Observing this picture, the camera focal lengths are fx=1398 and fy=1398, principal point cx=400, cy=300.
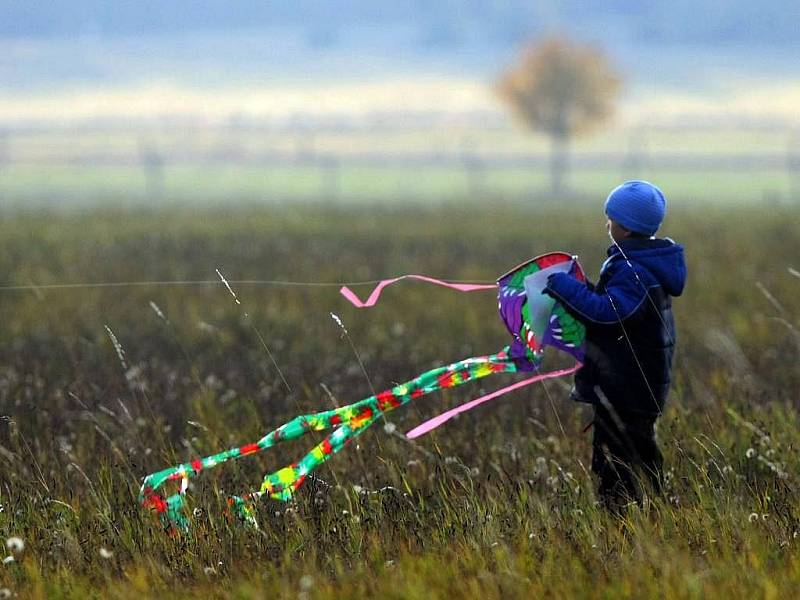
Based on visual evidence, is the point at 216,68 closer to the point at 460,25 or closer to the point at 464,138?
the point at 460,25

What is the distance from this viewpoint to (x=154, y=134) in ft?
274

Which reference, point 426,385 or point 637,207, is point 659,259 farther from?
point 426,385

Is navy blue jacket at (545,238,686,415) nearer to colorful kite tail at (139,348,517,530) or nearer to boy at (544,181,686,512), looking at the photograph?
boy at (544,181,686,512)

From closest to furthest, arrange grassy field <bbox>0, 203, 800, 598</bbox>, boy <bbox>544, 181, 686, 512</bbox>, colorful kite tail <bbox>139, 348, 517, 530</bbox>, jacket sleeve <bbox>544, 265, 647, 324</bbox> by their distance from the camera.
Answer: grassy field <bbox>0, 203, 800, 598</bbox>
colorful kite tail <bbox>139, 348, 517, 530</bbox>
jacket sleeve <bbox>544, 265, 647, 324</bbox>
boy <bbox>544, 181, 686, 512</bbox>

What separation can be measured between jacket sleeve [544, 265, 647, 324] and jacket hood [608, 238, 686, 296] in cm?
7

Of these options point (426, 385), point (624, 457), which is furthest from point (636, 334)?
point (426, 385)

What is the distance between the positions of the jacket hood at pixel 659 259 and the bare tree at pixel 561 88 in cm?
4695

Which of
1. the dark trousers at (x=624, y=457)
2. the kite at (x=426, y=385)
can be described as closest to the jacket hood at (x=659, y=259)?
the kite at (x=426, y=385)

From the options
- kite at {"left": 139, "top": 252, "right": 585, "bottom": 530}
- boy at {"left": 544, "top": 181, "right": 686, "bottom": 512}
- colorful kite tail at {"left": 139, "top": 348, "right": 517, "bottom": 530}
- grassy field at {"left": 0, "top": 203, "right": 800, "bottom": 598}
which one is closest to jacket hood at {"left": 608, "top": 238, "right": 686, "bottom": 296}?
boy at {"left": 544, "top": 181, "right": 686, "bottom": 512}

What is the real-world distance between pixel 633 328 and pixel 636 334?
0.09 ft

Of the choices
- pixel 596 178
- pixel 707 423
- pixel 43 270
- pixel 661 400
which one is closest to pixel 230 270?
pixel 43 270

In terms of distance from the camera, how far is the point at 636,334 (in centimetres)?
504

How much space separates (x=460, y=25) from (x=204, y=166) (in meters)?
110

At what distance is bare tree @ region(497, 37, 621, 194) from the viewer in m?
52.5
